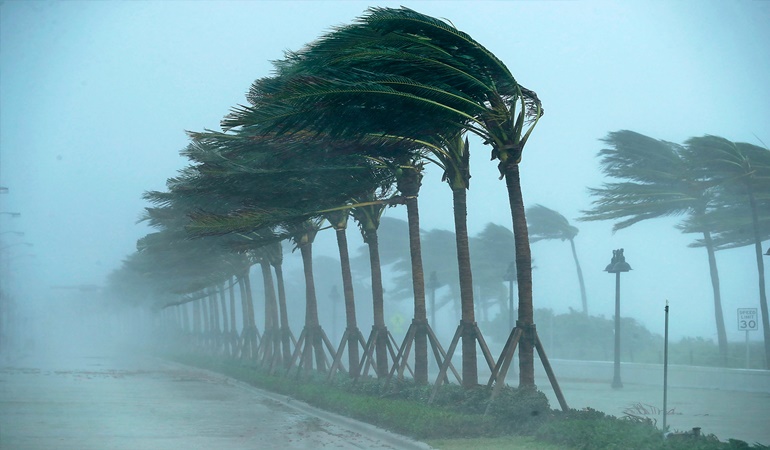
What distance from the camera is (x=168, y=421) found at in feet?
64.0

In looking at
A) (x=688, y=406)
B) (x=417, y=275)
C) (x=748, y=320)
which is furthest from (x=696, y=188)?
(x=417, y=275)

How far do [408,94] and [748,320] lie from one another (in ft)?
54.4

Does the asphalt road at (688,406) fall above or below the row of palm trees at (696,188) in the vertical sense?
below

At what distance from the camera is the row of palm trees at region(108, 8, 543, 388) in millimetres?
14828

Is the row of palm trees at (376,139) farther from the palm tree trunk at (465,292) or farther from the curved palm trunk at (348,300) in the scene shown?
the curved palm trunk at (348,300)

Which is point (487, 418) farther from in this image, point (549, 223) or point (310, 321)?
point (549, 223)

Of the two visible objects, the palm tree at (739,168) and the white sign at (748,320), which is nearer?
the white sign at (748,320)

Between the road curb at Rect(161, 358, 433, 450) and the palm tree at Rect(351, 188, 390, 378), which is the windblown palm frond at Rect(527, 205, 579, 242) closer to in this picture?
the road curb at Rect(161, 358, 433, 450)

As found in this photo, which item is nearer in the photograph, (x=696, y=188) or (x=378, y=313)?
(x=378, y=313)

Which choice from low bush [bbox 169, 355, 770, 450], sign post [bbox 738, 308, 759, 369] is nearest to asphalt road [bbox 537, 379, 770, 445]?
low bush [bbox 169, 355, 770, 450]

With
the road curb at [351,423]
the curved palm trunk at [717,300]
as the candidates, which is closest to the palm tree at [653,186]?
the curved palm trunk at [717,300]

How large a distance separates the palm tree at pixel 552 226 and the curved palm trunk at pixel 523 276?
47583 millimetres

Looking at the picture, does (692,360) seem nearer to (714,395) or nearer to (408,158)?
(714,395)

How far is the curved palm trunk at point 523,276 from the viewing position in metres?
16.3
